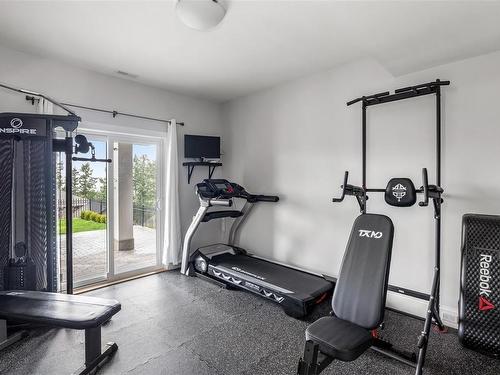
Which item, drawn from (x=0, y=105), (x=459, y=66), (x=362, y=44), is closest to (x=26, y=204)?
(x=0, y=105)

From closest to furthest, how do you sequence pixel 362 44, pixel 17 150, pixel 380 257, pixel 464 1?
pixel 464 1, pixel 380 257, pixel 17 150, pixel 362 44

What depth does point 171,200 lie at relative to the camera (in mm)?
4078

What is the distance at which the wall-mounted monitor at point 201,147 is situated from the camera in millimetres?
4258

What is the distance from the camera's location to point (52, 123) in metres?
2.60

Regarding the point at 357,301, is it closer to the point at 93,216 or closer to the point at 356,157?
the point at 356,157

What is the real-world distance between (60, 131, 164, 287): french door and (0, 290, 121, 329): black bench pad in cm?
121

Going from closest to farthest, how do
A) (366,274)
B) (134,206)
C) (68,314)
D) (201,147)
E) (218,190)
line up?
(68,314)
(366,274)
(218,190)
(134,206)
(201,147)

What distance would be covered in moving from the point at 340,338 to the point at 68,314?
1820 mm

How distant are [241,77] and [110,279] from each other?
10.5 feet

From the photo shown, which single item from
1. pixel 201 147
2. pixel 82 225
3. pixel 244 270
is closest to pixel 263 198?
pixel 244 270

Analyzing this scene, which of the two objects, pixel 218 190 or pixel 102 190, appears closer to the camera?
pixel 102 190

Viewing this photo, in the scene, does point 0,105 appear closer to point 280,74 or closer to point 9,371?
point 9,371

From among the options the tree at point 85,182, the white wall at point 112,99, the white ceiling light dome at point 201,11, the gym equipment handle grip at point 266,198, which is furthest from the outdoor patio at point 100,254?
the white ceiling light dome at point 201,11

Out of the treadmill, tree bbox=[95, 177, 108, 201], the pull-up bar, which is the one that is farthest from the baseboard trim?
tree bbox=[95, 177, 108, 201]
